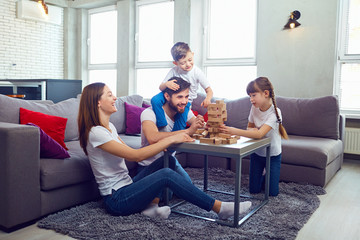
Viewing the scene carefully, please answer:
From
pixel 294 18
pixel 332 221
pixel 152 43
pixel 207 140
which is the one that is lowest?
pixel 332 221

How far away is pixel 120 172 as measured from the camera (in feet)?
7.54

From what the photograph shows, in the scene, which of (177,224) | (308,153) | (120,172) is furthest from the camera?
(308,153)

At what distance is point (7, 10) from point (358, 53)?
20.8 feet

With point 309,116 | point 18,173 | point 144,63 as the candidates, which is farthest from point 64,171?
point 144,63

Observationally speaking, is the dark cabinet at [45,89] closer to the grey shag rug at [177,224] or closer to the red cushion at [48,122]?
the red cushion at [48,122]

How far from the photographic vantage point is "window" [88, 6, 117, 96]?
7137 mm

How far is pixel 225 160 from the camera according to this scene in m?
3.78

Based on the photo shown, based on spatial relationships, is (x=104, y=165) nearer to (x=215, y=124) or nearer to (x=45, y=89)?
(x=215, y=124)

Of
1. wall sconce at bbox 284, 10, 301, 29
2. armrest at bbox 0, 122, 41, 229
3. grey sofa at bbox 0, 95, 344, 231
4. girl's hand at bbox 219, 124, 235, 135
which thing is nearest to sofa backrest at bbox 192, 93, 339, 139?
grey sofa at bbox 0, 95, 344, 231

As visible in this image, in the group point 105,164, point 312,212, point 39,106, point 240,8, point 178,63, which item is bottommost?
point 312,212

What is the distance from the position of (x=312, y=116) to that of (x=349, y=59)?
1332mm

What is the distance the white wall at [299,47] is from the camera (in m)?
4.53

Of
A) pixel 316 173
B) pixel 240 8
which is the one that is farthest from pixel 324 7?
pixel 316 173

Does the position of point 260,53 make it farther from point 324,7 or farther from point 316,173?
point 316,173
